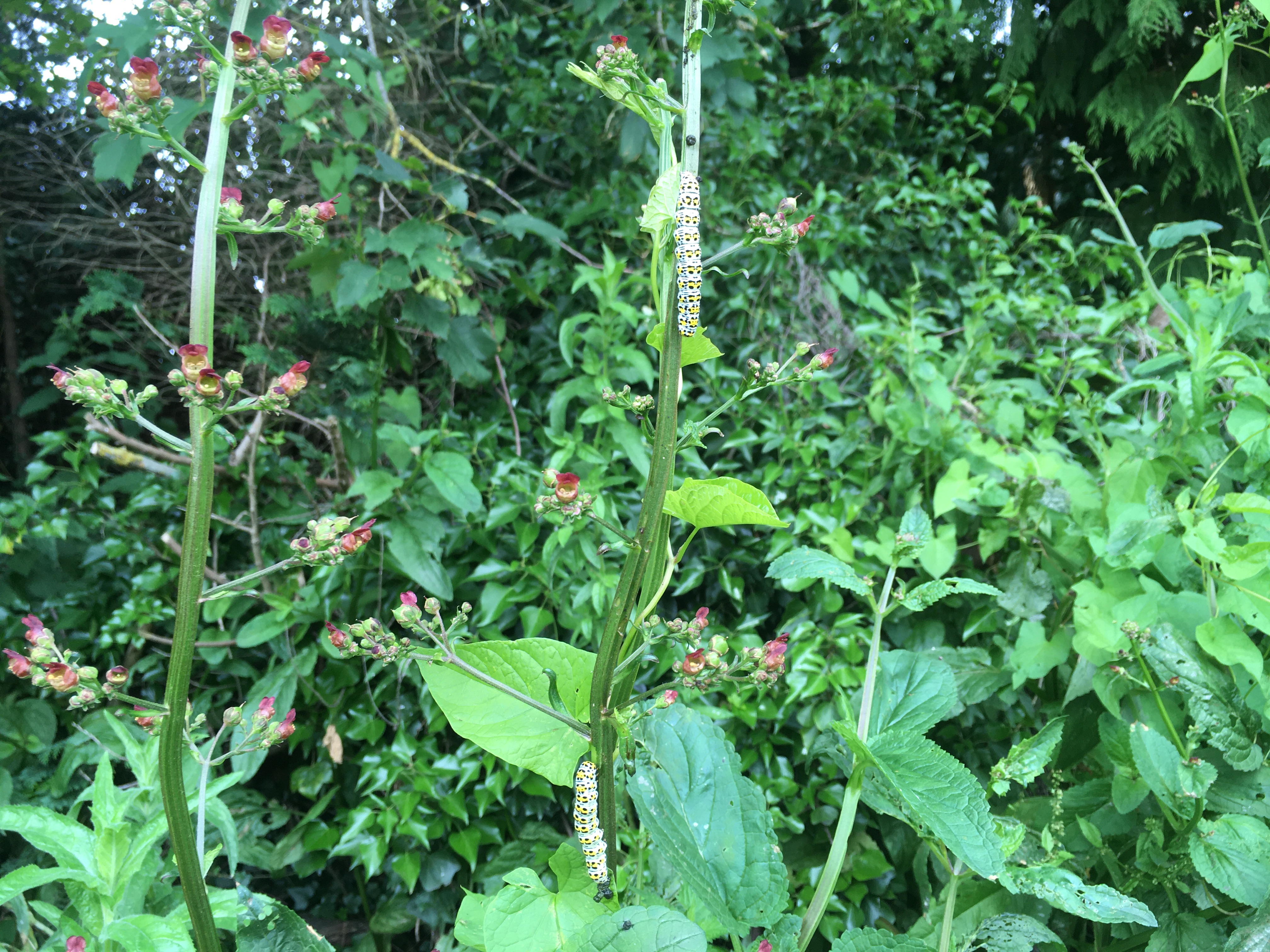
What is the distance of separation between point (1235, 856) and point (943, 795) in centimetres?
44


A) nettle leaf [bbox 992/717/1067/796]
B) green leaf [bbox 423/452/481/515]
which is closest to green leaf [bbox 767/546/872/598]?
nettle leaf [bbox 992/717/1067/796]

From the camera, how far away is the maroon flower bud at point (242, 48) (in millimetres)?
616

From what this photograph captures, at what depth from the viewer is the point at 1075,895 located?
727 mm

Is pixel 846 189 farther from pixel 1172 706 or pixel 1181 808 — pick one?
pixel 1181 808

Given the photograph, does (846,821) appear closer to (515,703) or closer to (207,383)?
(515,703)

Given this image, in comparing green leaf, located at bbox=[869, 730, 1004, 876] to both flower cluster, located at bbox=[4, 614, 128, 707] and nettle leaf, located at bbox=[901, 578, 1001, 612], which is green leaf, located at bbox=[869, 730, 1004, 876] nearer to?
nettle leaf, located at bbox=[901, 578, 1001, 612]

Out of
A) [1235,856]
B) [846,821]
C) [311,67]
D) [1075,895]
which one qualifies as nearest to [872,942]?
[846,821]

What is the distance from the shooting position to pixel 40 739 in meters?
1.56

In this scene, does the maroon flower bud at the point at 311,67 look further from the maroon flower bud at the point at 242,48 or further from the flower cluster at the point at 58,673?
the flower cluster at the point at 58,673

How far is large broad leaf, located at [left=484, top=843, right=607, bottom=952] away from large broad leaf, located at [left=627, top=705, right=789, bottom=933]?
8 centimetres

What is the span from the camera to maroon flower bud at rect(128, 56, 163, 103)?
617 millimetres

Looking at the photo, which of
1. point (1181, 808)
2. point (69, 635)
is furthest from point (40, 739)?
point (1181, 808)

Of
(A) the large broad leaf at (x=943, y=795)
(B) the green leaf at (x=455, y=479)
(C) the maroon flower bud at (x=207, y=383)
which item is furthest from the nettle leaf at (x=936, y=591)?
(B) the green leaf at (x=455, y=479)

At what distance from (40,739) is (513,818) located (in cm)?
101
